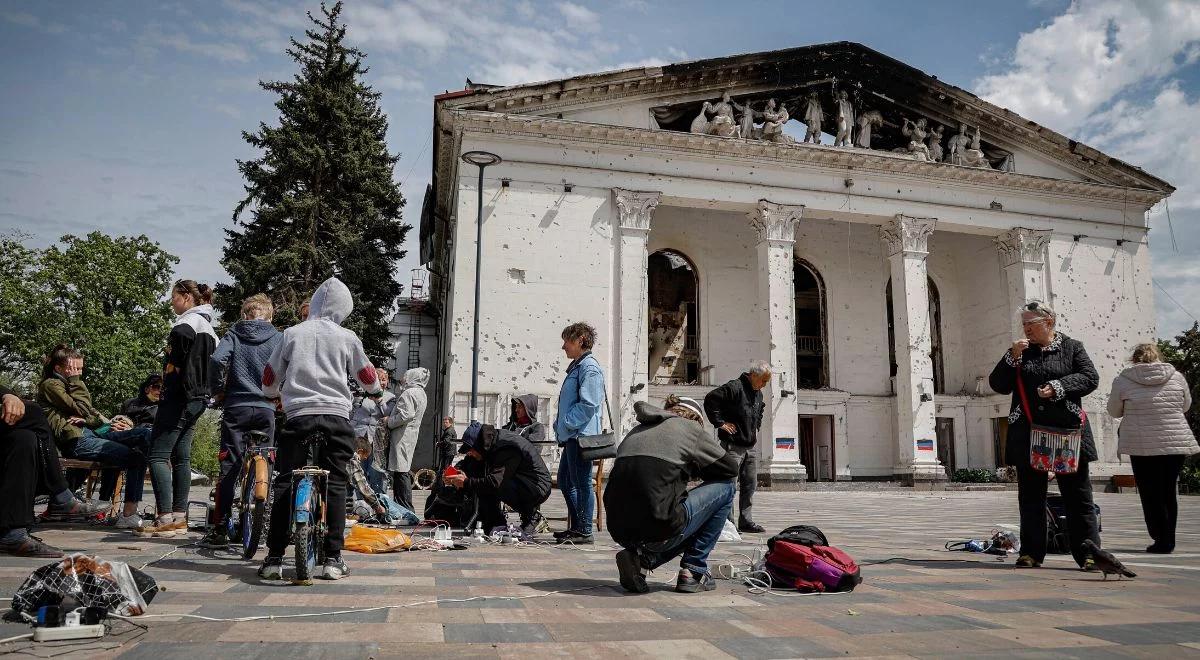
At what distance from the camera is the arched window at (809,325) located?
27969mm

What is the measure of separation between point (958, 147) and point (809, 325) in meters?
7.96

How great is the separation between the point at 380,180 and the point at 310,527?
2428 centimetres

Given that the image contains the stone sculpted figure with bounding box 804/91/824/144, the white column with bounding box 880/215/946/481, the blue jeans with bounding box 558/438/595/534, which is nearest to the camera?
the blue jeans with bounding box 558/438/595/534

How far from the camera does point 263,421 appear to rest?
6.33 metres

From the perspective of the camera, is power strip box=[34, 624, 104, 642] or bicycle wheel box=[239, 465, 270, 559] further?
bicycle wheel box=[239, 465, 270, 559]

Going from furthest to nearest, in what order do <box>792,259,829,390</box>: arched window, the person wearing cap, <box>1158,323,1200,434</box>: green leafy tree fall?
<box>1158,323,1200,434</box>: green leafy tree → <box>792,259,829,390</box>: arched window → the person wearing cap

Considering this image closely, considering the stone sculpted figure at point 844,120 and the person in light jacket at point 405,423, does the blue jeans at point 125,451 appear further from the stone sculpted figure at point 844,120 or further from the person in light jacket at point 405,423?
the stone sculpted figure at point 844,120

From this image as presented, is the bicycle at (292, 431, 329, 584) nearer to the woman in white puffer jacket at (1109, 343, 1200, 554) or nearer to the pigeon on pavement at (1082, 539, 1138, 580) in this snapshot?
the pigeon on pavement at (1082, 539, 1138, 580)

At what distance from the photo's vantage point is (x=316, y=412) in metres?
4.73

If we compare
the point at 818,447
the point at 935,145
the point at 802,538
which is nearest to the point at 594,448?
the point at 802,538

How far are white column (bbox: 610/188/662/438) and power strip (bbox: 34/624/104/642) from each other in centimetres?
1841

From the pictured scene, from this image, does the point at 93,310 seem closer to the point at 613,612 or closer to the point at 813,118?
the point at 813,118

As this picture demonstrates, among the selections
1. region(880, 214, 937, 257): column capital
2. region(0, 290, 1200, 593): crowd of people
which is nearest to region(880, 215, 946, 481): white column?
region(880, 214, 937, 257): column capital

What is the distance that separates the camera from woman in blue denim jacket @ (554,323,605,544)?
708 cm
